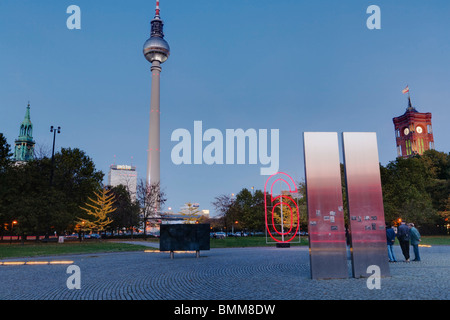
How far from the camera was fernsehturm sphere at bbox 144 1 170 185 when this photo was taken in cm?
12950

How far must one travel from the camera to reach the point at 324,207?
11.2 m

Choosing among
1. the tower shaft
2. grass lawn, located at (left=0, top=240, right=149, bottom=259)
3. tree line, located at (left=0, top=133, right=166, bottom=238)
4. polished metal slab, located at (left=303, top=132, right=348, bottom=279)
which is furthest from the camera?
the tower shaft

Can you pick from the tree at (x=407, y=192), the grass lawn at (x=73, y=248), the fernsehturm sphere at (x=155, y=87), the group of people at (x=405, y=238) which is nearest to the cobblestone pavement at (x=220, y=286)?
the group of people at (x=405, y=238)

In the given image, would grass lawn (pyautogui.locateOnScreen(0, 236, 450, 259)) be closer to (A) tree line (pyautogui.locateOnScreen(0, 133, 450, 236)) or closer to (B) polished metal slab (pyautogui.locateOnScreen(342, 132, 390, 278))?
(A) tree line (pyautogui.locateOnScreen(0, 133, 450, 236))

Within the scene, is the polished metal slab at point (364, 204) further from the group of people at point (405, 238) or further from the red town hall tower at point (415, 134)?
the red town hall tower at point (415, 134)

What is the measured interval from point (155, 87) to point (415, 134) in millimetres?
95568

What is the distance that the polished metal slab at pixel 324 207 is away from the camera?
10828mm

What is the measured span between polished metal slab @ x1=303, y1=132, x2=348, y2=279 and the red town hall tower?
12243 cm

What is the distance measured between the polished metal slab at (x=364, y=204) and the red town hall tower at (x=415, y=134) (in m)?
122

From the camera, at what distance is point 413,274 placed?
37.2 feet

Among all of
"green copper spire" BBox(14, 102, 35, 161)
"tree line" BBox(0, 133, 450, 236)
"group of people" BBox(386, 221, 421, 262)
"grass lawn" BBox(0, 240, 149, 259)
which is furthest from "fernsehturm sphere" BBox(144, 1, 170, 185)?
"group of people" BBox(386, 221, 421, 262)

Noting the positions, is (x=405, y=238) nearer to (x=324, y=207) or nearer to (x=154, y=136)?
(x=324, y=207)

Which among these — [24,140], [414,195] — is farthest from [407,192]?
[24,140]
